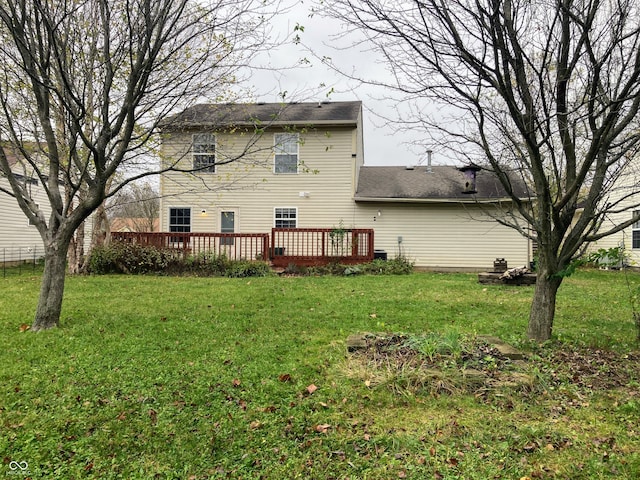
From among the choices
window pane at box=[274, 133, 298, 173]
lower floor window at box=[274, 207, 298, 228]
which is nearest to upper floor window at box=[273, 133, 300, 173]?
window pane at box=[274, 133, 298, 173]

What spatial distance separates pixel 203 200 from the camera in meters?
14.2

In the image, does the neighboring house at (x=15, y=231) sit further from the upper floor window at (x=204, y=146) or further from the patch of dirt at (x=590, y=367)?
the patch of dirt at (x=590, y=367)

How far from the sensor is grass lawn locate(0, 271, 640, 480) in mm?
2293

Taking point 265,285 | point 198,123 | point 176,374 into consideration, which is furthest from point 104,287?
point 176,374

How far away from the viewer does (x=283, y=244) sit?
13078mm

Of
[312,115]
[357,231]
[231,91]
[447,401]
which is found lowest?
[447,401]

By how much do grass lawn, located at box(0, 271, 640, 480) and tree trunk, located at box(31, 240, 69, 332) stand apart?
208 mm

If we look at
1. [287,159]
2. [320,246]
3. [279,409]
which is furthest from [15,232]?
[279,409]

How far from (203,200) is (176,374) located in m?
11.3

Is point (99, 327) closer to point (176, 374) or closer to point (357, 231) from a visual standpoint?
point (176, 374)

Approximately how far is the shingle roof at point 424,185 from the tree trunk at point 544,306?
347 inches

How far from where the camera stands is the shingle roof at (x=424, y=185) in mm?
13516

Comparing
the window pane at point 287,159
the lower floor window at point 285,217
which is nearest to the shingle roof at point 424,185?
the lower floor window at point 285,217

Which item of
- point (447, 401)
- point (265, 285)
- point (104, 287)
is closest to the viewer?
point (447, 401)
